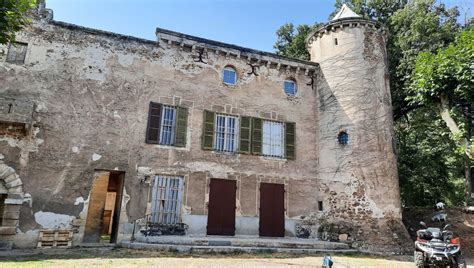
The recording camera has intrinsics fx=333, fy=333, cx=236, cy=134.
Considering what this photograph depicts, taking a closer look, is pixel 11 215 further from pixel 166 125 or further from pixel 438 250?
pixel 438 250

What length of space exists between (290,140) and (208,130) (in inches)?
153

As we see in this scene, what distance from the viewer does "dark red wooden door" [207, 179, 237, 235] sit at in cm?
1326

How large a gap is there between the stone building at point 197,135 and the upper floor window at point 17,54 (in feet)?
→ 0.17

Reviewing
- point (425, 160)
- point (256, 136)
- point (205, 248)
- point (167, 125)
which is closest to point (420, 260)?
point (205, 248)

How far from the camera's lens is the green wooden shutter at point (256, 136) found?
48.3ft

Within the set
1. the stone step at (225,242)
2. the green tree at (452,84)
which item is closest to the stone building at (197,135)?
the stone step at (225,242)

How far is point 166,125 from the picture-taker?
13.6 meters

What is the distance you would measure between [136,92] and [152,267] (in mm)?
7485

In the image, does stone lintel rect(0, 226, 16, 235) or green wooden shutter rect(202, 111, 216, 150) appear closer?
stone lintel rect(0, 226, 16, 235)

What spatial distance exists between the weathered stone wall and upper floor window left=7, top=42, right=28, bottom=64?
8.2 inches

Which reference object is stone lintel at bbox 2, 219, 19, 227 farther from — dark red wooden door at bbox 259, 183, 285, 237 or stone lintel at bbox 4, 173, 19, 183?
dark red wooden door at bbox 259, 183, 285, 237

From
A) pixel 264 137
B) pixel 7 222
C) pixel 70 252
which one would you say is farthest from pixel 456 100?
pixel 7 222

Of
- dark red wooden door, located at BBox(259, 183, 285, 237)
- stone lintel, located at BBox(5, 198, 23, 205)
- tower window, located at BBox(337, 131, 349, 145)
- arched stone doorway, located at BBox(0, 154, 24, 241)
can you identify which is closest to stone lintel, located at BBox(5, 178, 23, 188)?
arched stone doorway, located at BBox(0, 154, 24, 241)

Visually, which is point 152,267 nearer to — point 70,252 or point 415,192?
point 70,252
